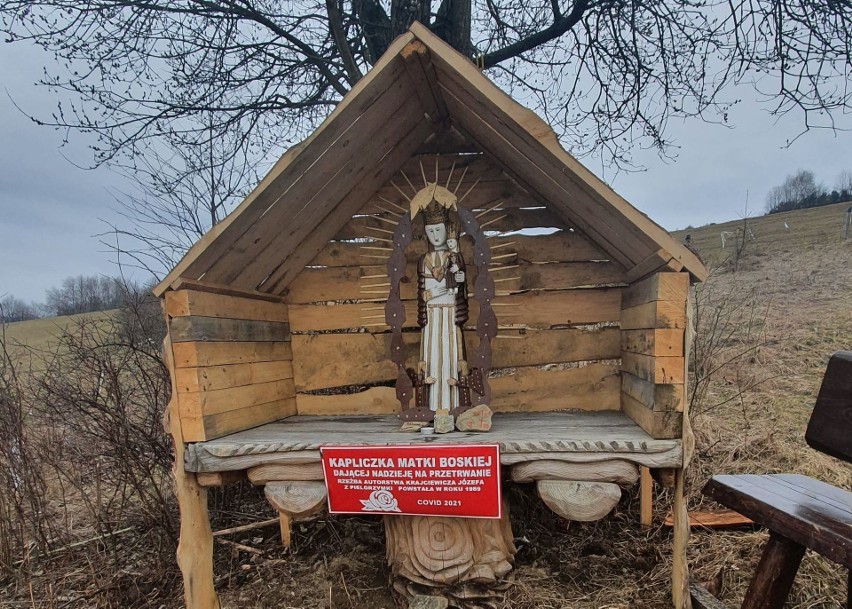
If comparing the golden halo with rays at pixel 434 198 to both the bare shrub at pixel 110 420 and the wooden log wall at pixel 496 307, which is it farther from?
the bare shrub at pixel 110 420

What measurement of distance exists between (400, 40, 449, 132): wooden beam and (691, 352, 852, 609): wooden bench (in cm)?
191

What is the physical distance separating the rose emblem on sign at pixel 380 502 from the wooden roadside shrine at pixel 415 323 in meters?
0.22

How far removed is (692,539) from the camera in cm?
282

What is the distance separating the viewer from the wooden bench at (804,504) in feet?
4.96

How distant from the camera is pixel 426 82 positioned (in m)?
2.18

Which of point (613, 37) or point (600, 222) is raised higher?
point (613, 37)

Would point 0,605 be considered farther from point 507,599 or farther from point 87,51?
point 87,51

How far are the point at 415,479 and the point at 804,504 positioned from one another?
4.75ft

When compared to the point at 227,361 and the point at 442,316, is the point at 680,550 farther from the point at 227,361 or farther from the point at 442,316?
the point at 227,361

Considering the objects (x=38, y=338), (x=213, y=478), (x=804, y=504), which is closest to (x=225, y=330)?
(x=213, y=478)

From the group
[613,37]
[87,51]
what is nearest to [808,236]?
[613,37]

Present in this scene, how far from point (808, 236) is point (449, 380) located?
740 inches

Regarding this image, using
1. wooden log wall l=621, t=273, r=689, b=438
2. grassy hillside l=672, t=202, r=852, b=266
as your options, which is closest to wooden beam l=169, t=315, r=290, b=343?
wooden log wall l=621, t=273, r=689, b=438

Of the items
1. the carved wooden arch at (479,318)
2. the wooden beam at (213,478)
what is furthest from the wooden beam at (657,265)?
the wooden beam at (213,478)
